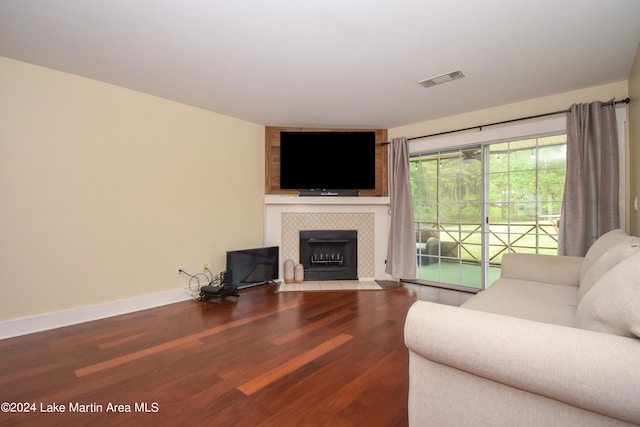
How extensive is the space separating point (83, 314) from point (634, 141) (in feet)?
16.9

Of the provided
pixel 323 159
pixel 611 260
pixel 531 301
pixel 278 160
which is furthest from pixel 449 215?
pixel 611 260

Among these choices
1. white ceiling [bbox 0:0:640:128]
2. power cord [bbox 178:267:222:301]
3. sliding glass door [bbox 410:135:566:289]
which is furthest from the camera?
power cord [bbox 178:267:222:301]

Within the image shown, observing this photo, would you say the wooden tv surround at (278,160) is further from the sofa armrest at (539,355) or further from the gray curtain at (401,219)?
the sofa armrest at (539,355)

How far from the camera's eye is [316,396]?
165 centimetres

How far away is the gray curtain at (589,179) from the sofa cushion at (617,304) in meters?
2.31

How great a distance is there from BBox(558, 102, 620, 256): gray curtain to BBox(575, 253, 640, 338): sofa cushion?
7.57ft

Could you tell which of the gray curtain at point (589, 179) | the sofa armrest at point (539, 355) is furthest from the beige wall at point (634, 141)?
the sofa armrest at point (539, 355)

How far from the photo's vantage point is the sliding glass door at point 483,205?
3404mm

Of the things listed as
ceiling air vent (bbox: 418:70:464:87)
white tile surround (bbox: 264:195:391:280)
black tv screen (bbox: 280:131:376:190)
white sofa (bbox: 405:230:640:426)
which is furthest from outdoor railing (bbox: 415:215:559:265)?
white sofa (bbox: 405:230:640:426)

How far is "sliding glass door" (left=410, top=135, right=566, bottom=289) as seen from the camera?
11.2 ft

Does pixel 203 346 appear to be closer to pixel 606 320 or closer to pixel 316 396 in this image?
pixel 316 396

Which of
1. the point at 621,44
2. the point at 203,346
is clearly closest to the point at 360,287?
the point at 203,346

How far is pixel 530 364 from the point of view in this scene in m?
0.89

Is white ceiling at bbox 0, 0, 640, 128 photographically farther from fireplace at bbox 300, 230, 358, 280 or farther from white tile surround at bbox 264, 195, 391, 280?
fireplace at bbox 300, 230, 358, 280
